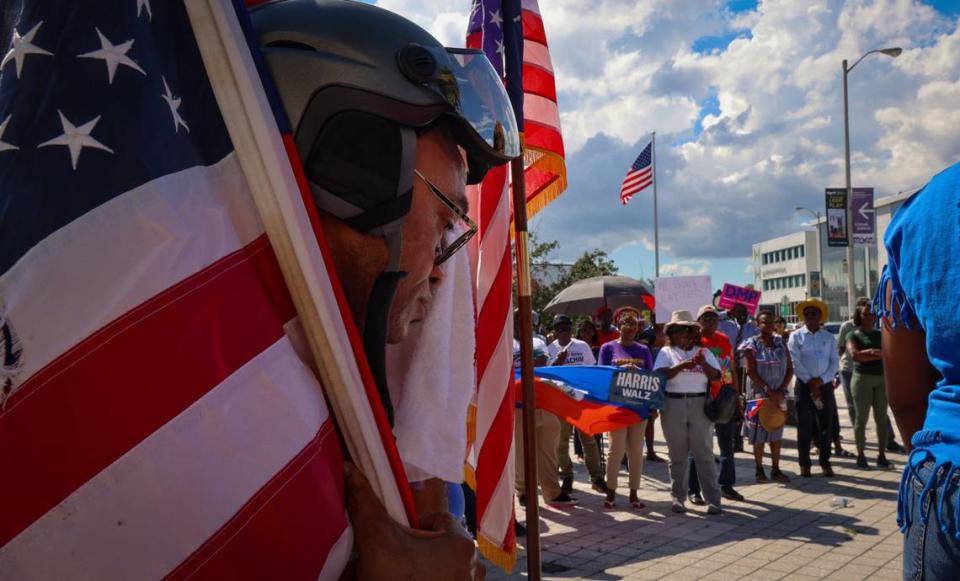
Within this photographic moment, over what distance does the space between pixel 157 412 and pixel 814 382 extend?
401 inches

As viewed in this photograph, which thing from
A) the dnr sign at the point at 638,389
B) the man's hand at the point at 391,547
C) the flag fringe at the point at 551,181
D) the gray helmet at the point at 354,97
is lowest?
the dnr sign at the point at 638,389

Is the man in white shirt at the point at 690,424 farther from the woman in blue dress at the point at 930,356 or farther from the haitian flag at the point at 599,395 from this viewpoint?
the woman in blue dress at the point at 930,356

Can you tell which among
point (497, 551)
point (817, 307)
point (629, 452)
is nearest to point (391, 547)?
point (497, 551)

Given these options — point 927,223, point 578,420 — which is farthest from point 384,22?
point 578,420

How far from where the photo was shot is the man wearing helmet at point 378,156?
Answer: 107 cm

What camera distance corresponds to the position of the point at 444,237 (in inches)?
54.2

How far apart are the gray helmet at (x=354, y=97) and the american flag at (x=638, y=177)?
16674 millimetres

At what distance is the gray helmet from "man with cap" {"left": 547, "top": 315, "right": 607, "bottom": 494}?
7.65 metres

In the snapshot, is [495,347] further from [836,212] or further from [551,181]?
[836,212]

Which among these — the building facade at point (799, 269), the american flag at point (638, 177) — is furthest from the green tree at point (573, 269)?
the building facade at point (799, 269)

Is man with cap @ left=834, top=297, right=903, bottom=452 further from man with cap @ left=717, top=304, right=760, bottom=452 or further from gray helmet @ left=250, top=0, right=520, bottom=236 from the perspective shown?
gray helmet @ left=250, top=0, right=520, bottom=236

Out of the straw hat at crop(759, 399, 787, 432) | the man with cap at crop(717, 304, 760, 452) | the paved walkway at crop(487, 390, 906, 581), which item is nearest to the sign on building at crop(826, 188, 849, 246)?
the man with cap at crop(717, 304, 760, 452)

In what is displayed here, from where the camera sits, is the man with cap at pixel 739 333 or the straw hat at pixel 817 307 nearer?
the straw hat at pixel 817 307

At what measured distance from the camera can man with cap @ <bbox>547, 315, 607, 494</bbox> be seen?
29.1 feet
